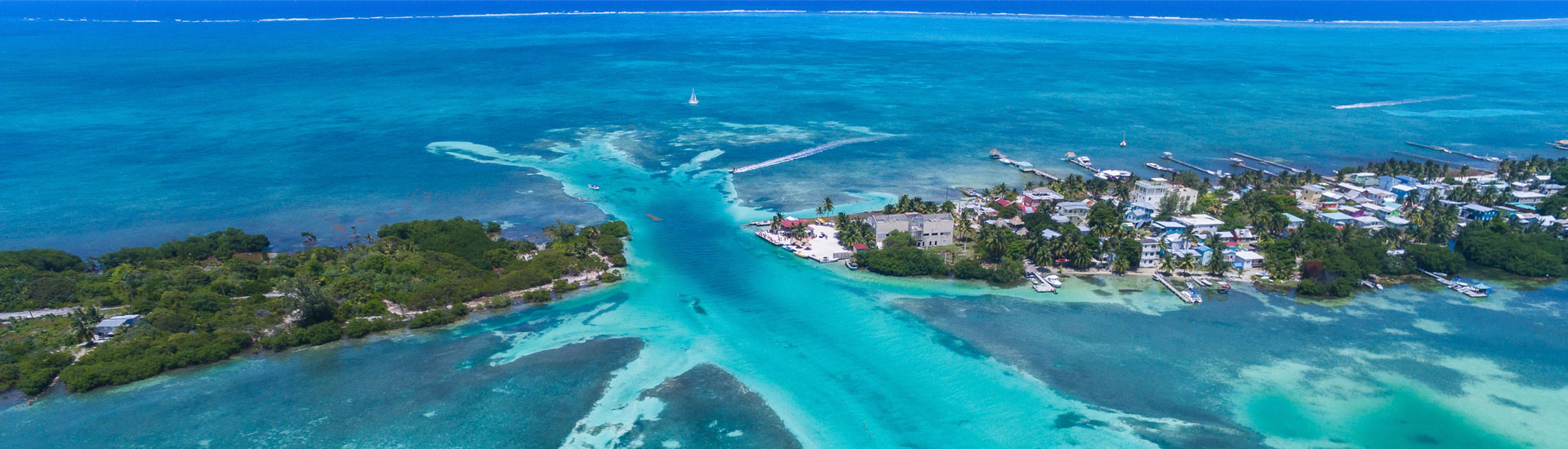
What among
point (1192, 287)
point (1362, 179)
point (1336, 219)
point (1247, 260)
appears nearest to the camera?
point (1192, 287)

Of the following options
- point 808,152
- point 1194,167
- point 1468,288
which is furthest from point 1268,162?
point 808,152

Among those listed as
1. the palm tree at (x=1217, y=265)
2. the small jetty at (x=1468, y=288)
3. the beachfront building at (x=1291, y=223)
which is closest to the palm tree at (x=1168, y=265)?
the palm tree at (x=1217, y=265)

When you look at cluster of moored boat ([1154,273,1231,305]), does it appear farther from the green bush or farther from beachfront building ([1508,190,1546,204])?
beachfront building ([1508,190,1546,204])

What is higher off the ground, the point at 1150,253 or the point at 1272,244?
the point at 1272,244

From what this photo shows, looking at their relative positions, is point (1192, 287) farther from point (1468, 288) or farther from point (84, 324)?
point (84, 324)

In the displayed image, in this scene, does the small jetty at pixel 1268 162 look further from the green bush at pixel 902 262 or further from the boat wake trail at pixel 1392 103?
the green bush at pixel 902 262

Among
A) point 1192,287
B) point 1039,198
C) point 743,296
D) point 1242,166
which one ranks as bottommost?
point 743,296
